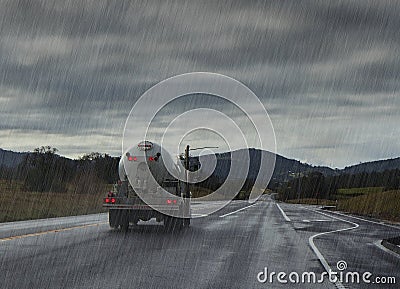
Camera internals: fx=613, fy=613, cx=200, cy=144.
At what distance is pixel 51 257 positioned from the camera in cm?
1233

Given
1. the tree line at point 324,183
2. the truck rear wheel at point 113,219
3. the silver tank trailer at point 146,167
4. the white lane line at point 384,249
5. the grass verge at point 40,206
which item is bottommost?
the grass verge at point 40,206

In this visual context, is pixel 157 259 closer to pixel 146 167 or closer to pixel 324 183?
pixel 146 167

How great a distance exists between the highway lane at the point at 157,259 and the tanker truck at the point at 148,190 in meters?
1.18

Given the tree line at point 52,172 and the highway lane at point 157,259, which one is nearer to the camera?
the highway lane at point 157,259

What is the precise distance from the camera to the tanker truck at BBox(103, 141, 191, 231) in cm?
2041

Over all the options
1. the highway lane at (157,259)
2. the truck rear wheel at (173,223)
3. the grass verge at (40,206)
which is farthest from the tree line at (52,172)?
the highway lane at (157,259)

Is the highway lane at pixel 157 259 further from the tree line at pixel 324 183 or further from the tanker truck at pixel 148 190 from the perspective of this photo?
the tree line at pixel 324 183

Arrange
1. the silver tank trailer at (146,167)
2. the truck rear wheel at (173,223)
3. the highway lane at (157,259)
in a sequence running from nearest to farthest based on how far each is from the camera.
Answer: the highway lane at (157,259) < the silver tank trailer at (146,167) < the truck rear wheel at (173,223)

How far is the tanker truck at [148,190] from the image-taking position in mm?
20406

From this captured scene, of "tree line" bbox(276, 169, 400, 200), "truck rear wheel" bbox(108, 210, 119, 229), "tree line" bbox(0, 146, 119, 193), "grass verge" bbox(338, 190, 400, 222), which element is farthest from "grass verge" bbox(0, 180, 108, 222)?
"tree line" bbox(276, 169, 400, 200)

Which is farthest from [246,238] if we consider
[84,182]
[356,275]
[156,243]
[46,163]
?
[46,163]

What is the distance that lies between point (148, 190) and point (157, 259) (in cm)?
838

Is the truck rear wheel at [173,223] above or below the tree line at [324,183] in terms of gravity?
below

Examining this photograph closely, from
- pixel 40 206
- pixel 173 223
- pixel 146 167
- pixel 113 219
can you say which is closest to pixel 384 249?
pixel 173 223
